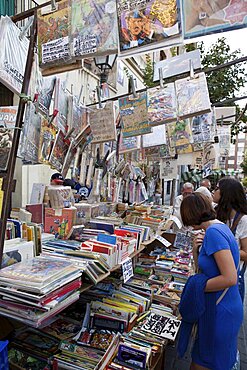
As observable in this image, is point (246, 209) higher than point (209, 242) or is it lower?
higher

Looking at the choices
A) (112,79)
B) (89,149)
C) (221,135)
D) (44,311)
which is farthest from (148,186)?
(44,311)

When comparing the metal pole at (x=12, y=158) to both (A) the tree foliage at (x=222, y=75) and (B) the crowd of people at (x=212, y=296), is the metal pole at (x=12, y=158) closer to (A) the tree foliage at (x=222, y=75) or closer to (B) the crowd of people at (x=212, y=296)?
(B) the crowd of people at (x=212, y=296)

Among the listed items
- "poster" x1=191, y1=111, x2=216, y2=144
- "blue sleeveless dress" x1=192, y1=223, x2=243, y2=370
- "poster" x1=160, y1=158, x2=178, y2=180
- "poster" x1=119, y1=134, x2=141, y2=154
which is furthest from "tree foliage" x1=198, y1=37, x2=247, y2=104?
"blue sleeveless dress" x1=192, y1=223, x2=243, y2=370

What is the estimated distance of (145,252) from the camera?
4.42 m

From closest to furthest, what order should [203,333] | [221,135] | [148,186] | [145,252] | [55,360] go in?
[55,360] < [203,333] < [145,252] < [221,135] < [148,186]

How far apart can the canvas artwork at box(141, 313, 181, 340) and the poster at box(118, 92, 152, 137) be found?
172 cm

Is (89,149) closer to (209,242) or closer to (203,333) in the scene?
(209,242)

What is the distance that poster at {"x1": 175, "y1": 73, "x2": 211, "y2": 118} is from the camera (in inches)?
107

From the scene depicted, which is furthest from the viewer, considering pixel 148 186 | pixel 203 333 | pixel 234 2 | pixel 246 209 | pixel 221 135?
pixel 148 186

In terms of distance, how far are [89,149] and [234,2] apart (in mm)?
1944

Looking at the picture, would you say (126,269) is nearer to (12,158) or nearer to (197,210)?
(197,210)

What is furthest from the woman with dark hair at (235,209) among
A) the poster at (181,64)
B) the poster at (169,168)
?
the poster at (169,168)

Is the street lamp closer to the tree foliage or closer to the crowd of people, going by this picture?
the crowd of people

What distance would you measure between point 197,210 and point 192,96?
115 centimetres
